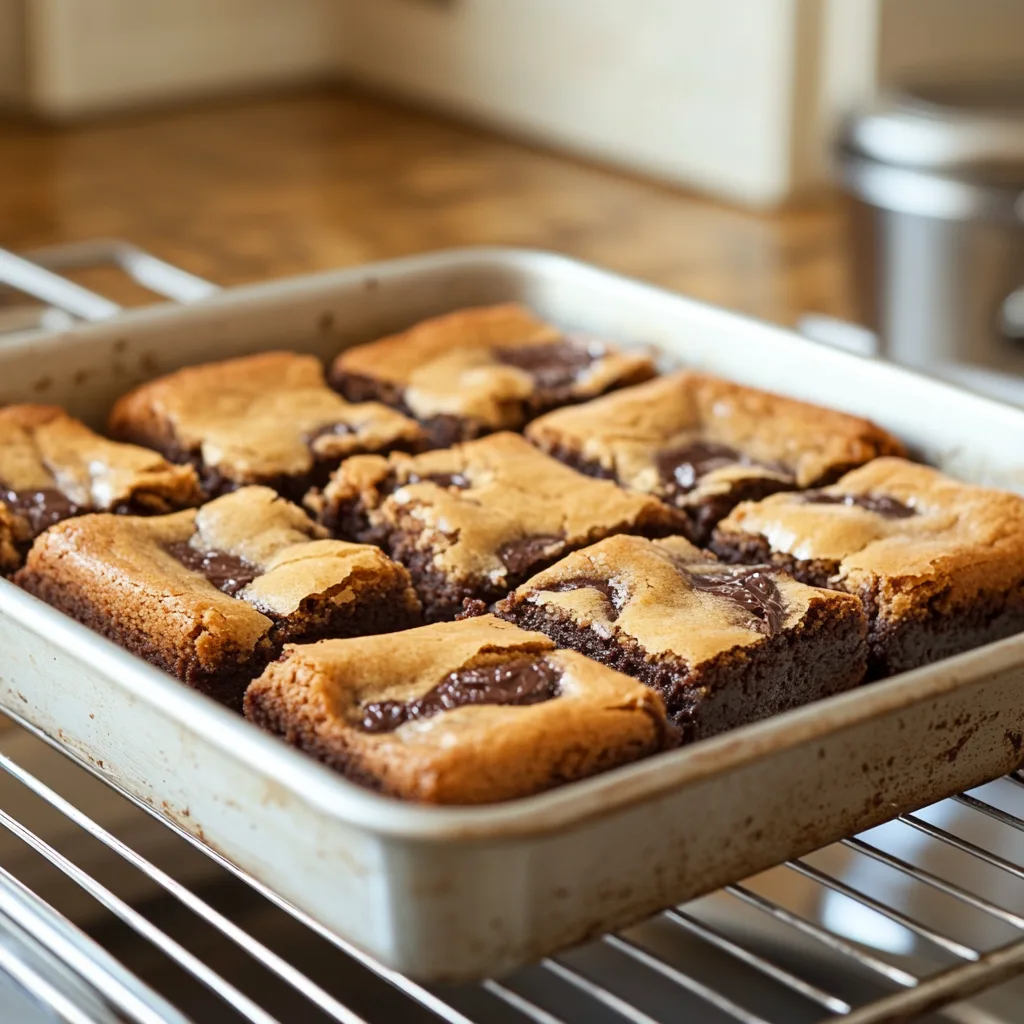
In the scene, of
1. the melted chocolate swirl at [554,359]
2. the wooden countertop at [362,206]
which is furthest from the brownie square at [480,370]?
the wooden countertop at [362,206]

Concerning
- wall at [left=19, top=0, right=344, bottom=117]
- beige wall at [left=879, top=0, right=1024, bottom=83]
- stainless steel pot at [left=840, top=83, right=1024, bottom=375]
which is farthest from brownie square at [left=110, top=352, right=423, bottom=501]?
wall at [left=19, top=0, right=344, bottom=117]

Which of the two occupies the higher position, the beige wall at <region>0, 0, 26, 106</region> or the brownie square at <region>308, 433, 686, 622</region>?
the brownie square at <region>308, 433, 686, 622</region>

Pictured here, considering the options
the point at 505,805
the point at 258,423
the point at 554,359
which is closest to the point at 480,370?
the point at 554,359

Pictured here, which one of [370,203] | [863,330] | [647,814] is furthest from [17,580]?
[370,203]

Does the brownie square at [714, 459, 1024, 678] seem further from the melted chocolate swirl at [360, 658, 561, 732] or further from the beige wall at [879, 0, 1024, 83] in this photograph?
the beige wall at [879, 0, 1024, 83]

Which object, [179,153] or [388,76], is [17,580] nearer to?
[179,153]

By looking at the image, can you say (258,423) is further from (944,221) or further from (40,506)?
(944,221)
